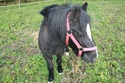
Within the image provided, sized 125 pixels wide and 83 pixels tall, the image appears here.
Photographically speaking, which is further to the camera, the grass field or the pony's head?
the grass field

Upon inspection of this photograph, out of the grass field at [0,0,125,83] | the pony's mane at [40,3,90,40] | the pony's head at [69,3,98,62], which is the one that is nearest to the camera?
the pony's head at [69,3,98,62]

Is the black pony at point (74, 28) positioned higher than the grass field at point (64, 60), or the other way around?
the black pony at point (74, 28)

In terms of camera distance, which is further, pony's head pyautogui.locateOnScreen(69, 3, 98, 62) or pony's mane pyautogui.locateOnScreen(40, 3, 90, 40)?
pony's mane pyautogui.locateOnScreen(40, 3, 90, 40)

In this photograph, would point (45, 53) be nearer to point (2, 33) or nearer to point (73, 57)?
point (73, 57)

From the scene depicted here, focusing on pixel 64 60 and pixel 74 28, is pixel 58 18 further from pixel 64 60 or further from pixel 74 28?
pixel 64 60

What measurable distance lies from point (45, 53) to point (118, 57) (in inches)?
82.2

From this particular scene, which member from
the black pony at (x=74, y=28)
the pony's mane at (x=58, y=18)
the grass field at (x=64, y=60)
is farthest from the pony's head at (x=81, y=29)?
the grass field at (x=64, y=60)

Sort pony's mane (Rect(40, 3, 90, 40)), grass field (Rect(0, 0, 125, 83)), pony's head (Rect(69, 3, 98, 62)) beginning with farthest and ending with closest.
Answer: grass field (Rect(0, 0, 125, 83)), pony's mane (Rect(40, 3, 90, 40)), pony's head (Rect(69, 3, 98, 62))

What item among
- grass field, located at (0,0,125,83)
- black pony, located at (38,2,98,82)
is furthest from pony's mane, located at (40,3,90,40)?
grass field, located at (0,0,125,83)

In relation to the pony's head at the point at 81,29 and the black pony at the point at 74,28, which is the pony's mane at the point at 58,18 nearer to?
the black pony at the point at 74,28

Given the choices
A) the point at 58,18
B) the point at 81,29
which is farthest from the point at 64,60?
the point at 81,29

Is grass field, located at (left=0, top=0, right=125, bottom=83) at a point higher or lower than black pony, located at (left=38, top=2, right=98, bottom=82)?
lower

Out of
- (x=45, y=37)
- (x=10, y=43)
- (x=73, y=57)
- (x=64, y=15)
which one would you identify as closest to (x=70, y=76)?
(x=73, y=57)

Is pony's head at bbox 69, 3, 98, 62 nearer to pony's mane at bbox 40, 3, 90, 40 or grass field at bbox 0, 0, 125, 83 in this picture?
pony's mane at bbox 40, 3, 90, 40
